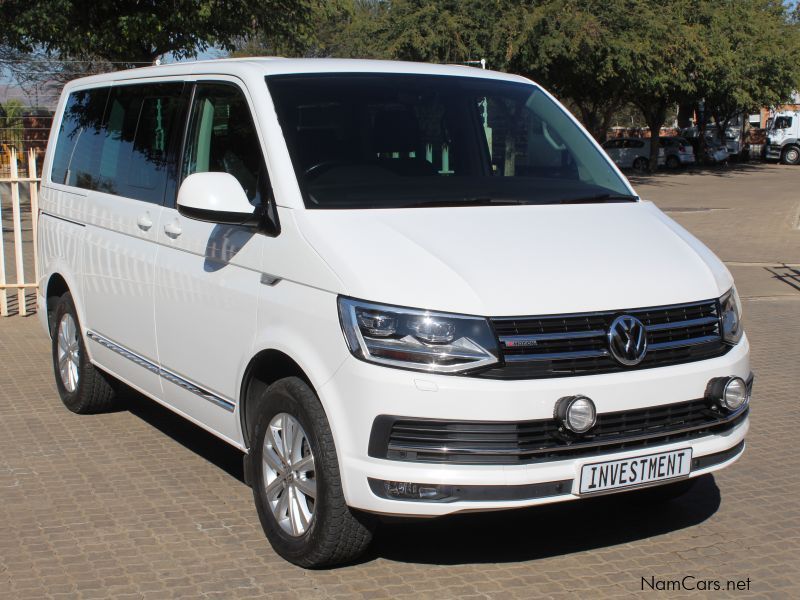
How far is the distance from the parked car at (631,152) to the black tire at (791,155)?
898 centimetres

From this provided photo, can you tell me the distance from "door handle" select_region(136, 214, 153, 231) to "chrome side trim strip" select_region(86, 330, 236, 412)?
2.28 ft

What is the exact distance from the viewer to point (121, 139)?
621cm

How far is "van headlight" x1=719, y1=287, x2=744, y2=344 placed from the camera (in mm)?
4371

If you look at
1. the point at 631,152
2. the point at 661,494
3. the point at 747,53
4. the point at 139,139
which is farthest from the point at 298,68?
the point at 631,152

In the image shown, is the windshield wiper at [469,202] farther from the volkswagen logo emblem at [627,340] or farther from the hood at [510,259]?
the volkswagen logo emblem at [627,340]

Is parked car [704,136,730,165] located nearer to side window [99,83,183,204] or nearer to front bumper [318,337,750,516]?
side window [99,83,183,204]

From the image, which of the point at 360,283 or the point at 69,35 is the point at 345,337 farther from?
the point at 69,35

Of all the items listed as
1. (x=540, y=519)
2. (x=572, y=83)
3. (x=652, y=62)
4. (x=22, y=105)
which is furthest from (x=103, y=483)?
(x=572, y=83)

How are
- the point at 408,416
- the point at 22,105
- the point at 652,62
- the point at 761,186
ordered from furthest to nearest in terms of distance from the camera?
1. the point at 761,186
2. the point at 652,62
3. the point at 22,105
4. the point at 408,416

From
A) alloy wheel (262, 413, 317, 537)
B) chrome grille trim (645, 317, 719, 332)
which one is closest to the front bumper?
chrome grille trim (645, 317, 719, 332)

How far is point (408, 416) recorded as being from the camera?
3.80m

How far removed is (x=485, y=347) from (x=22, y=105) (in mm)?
13148

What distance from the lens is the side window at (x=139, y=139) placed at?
559cm

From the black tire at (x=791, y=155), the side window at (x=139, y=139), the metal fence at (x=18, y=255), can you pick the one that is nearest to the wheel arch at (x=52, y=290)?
the metal fence at (x=18, y=255)
